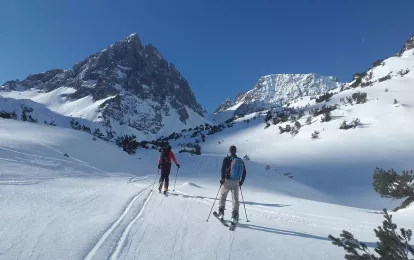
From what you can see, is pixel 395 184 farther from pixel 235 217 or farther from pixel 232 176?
pixel 235 217

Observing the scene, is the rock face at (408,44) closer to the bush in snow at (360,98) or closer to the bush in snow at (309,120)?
the bush in snow at (360,98)

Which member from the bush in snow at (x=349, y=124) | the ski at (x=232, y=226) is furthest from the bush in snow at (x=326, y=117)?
the ski at (x=232, y=226)

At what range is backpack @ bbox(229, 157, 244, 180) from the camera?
6656 mm

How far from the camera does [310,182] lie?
17.5 metres

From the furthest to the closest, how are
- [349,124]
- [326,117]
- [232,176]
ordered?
[326,117] → [349,124] → [232,176]

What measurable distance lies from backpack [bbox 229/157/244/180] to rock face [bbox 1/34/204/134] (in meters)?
109

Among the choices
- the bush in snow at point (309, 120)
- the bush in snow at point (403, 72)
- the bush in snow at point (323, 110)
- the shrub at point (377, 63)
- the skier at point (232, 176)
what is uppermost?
the shrub at point (377, 63)

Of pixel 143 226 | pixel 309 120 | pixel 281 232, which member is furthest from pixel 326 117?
pixel 143 226

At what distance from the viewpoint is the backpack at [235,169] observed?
21.8 ft

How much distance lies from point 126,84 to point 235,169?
149206mm

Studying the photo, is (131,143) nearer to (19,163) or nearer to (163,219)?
(19,163)

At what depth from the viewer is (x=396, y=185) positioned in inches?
406

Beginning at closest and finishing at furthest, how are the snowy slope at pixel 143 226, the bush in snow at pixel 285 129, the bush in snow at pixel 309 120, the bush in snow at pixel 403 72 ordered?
the snowy slope at pixel 143 226 → the bush in snow at pixel 309 120 → the bush in snow at pixel 285 129 → the bush in snow at pixel 403 72

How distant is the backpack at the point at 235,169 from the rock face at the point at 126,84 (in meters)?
109
